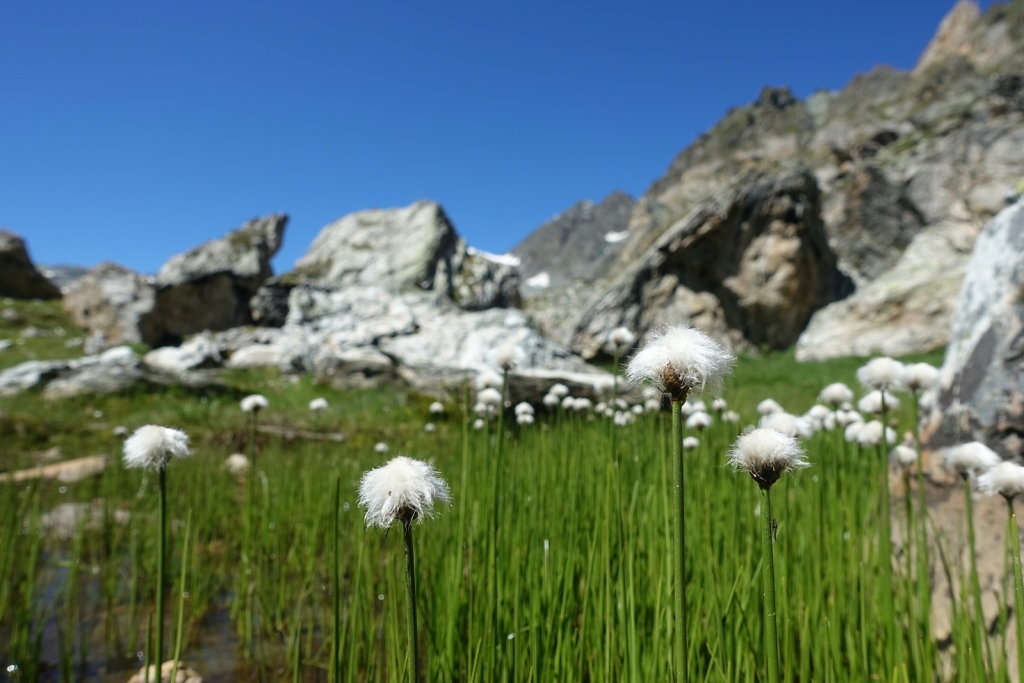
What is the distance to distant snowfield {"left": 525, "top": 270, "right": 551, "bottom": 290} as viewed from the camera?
144 meters

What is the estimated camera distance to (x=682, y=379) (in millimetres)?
777

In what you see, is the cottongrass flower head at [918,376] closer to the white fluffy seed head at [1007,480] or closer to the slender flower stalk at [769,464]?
the white fluffy seed head at [1007,480]

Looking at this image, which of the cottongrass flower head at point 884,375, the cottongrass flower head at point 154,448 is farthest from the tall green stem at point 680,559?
the cottongrass flower head at point 884,375

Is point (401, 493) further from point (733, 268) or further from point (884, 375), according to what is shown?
point (733, 268)

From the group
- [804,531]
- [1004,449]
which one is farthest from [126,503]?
[1004,449]

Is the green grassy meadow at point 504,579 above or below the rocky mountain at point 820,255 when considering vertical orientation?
below

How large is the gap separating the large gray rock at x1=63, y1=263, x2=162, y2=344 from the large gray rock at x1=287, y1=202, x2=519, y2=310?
6077 millimetres

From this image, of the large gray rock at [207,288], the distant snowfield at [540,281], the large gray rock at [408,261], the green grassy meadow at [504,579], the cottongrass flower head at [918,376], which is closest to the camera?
the green grassy meadow at [504,579]

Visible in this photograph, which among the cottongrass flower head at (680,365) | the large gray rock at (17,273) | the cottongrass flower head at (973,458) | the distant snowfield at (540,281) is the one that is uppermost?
the distant snowfield at (540,281)

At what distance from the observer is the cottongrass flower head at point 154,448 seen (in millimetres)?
1277

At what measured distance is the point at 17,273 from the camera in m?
28.7

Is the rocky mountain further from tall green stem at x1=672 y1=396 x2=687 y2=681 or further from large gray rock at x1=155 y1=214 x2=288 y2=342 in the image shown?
tall green stem at x1=672 y1=396 x2=687 y2=681

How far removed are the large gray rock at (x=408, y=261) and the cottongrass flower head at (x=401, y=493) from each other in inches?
511

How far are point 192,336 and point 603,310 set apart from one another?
48.1 ft
